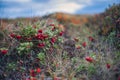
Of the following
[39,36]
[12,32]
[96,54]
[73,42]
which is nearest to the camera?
[96,54]

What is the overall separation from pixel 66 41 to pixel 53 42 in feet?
5.11

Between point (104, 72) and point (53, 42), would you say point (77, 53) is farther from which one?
point (104, 72)

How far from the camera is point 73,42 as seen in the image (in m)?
10.2

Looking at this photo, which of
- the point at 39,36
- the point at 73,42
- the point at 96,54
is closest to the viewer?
the point at 96,54

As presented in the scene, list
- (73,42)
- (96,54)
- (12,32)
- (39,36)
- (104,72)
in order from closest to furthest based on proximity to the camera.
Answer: (104,72)
(96,54)
(39,36)
(12,32)
(73,42)

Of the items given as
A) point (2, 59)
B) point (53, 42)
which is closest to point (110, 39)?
point (53, 42)

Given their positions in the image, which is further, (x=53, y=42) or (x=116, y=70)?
(x=53, y=42)

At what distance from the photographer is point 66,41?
407 inches

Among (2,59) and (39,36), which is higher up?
(39,36)

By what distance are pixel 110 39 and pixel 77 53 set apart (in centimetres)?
A: 134

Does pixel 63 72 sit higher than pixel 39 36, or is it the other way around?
pixel 39 36

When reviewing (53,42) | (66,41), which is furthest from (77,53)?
(66,41)

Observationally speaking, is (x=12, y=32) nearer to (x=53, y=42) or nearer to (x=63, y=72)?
(x=53, y=42)

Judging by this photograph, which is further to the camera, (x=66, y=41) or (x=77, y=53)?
(x=66, y=41)
